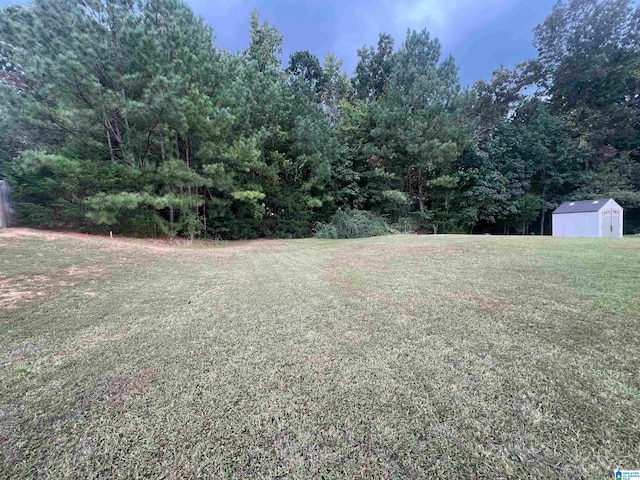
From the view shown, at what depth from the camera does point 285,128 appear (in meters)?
11.9

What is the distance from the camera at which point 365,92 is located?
63.2 feet

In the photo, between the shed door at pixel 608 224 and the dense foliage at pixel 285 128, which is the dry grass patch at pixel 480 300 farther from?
the shed door at pixel 608 224

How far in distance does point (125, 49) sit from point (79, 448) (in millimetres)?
10353

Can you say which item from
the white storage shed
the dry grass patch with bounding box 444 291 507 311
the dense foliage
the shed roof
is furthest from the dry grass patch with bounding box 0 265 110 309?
the shed roof

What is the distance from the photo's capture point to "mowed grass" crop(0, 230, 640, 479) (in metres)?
1.04

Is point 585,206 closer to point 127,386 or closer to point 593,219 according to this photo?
point 593,219

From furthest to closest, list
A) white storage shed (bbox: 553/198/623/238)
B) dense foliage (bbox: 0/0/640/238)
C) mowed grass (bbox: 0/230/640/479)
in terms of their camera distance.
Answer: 1. white storage shed (bbox: 553/198/623/238)
2. dense foliage (bbox: 0/0/640/238)
3. mowed grass (bbox: 0/230/640/479)

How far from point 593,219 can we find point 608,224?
27.2 inches

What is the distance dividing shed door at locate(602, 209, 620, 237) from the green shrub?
8746 millimetres

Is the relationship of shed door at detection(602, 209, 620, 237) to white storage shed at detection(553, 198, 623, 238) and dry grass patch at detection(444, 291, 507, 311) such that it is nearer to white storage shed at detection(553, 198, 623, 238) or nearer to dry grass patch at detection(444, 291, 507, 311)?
white storage shed at detection(553, 198, 623, 238)

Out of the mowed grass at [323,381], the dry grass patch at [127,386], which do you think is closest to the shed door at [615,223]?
the mowed grass at [323,381]

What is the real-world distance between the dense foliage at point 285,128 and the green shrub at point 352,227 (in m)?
0.20

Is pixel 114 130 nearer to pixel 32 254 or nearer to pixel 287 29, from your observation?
pixel 32 254

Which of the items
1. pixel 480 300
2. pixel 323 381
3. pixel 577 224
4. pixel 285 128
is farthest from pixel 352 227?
pixel 323 381
